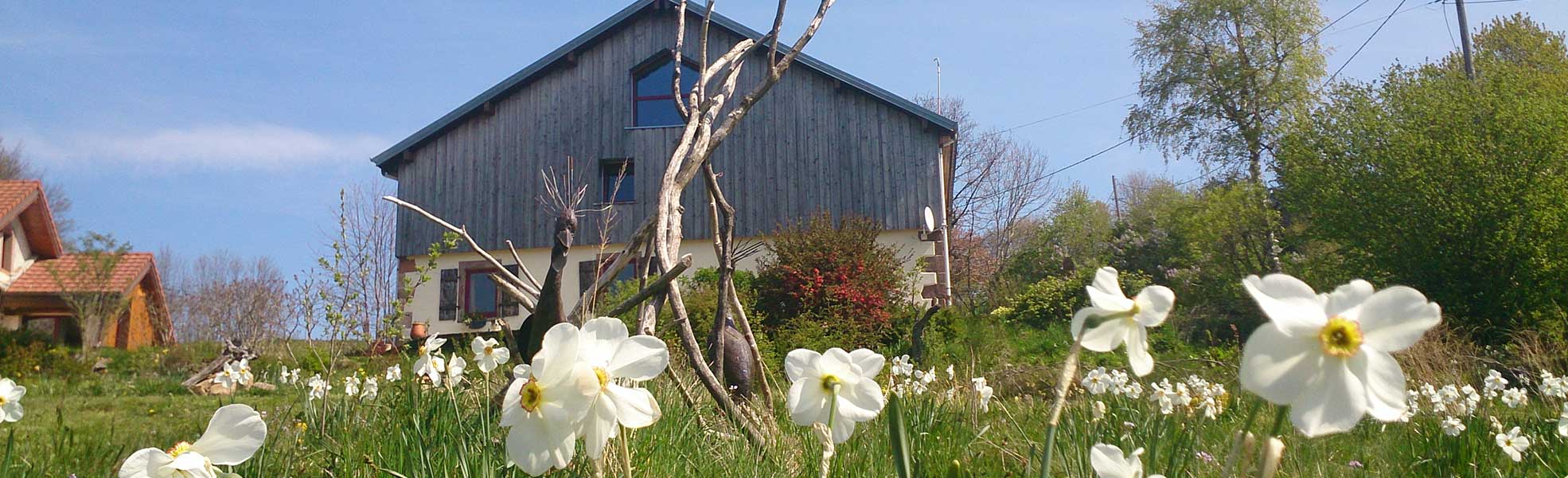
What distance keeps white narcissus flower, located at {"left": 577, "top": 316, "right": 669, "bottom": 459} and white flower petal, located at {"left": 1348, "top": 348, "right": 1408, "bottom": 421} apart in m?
0.63

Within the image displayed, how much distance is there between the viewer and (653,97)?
59.9ft

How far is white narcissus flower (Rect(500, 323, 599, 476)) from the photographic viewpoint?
974 mm

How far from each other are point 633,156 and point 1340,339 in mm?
17554

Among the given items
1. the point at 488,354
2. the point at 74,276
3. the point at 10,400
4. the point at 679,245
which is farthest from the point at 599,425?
the point at 74,276

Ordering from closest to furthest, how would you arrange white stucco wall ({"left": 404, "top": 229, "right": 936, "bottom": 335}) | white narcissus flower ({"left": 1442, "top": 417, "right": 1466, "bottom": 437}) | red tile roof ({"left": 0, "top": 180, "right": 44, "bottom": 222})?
1. white narcissus flower ({"left": 1442, "top": 417, "right": 1466, "bottom": 437})
2. white stucco wall ({"left": 404, "top": 229, "right": 936, "bottom": 335})
3. red tile roof ({"left": 0, "top": 180, "right": 44, "bottom": 222})

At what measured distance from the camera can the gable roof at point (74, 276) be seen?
1920 cm

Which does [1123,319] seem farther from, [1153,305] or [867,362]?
[867,362]

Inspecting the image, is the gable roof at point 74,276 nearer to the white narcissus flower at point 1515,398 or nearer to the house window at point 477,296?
the house window at point 477,296

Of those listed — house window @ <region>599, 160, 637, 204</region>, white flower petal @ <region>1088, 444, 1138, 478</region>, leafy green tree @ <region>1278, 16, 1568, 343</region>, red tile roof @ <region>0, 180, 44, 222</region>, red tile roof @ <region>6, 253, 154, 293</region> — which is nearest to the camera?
white flower petal @ <region>1088, 444, 1138, 478</region>

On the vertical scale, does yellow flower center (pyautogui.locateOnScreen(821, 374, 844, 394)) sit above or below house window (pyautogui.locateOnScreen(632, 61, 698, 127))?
below

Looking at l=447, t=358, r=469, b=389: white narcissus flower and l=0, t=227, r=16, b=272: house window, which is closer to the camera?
l=447, t=358, r=469, b=389: white narcissus flower

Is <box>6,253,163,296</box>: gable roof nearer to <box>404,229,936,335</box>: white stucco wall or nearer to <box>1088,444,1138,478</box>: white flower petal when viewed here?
<box>404,229,936,335</box>: white stucco wall

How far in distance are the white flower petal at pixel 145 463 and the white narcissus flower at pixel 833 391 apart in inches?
27.9

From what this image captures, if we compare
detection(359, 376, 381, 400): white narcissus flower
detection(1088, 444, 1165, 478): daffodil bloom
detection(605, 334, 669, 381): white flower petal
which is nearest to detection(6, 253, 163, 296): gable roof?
detection(359, 376, 381, 400): white narcissus flower
